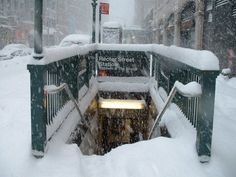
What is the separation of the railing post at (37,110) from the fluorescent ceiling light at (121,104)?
20.4 ft

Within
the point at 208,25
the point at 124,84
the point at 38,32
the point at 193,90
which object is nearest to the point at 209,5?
the point at 208,25

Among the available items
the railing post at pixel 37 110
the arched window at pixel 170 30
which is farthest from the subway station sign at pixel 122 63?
the arched window at pixel 170 30

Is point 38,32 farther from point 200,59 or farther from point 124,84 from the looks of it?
point 124,84

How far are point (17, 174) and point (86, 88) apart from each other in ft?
16.7

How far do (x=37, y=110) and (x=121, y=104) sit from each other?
20.9 feet

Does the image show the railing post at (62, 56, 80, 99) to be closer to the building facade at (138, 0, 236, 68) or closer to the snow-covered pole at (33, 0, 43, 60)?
the snow-covered pole at (33, 0, 43, 60)

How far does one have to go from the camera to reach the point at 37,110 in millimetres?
4121

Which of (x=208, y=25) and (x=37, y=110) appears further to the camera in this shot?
(x=208, y=25)

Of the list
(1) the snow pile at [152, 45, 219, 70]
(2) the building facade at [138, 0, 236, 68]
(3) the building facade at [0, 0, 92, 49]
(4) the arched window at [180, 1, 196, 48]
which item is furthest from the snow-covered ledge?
(3) the building facade at [0, 0, 92, 49]

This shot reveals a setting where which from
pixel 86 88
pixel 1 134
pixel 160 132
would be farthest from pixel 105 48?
pixel 1 134

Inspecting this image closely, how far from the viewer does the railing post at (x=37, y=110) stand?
4.05m

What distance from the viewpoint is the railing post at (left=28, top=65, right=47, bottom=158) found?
13.3 feet

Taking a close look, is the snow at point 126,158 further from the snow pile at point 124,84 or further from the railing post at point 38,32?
the snow pile at point 124,84

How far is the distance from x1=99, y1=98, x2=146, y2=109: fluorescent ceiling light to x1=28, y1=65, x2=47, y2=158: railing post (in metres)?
6.22
